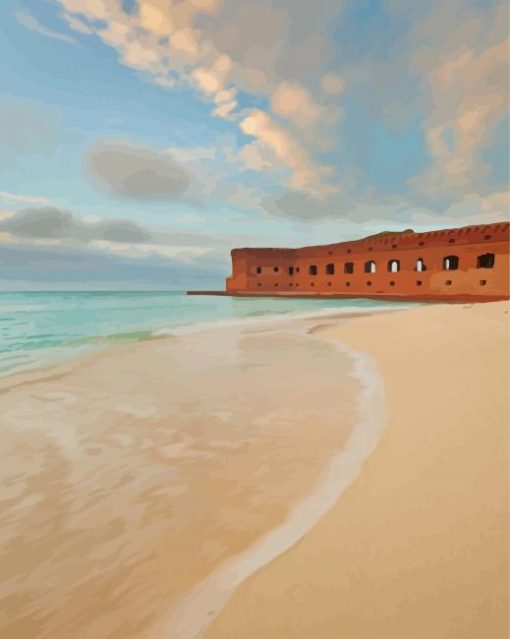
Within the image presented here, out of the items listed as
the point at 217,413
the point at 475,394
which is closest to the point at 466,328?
the point at 475,394

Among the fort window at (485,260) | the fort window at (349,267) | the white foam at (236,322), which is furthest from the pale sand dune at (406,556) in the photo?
the fort window at (349,267)

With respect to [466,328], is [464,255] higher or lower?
higher

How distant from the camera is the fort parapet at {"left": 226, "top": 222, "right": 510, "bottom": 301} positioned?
2661cm

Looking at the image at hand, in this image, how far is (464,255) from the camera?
2784 cm

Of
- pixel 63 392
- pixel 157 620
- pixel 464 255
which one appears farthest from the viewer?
pixel 464 255

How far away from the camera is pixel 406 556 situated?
4.43 feet

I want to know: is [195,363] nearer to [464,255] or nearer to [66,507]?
[66,507]

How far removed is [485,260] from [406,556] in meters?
31.8

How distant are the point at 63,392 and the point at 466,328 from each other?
299 inches

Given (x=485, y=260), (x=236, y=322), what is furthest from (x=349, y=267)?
(x=236, y=322)

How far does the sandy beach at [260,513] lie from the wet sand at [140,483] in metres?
0.01

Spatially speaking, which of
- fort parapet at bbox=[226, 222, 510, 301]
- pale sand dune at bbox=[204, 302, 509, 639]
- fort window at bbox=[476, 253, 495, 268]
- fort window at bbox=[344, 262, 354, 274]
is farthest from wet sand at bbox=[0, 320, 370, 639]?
fort window at bbox=[344, 262, 354, 274]

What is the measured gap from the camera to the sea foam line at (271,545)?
121 centimetres

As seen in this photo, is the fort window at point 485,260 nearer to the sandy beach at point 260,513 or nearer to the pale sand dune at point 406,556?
the sandy beach at point 260,513
